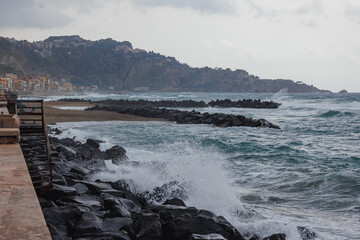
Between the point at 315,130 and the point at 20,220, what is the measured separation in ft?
63.9

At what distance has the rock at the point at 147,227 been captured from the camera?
13.9ft

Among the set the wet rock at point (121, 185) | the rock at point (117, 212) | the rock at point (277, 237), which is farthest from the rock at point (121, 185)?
the rock at point (277, 237)

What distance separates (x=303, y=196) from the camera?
24.3 feet

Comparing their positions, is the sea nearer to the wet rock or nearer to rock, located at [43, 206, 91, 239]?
the wet rock

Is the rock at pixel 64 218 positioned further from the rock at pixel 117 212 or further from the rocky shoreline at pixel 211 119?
the rocky shoreline at pixel 211 119

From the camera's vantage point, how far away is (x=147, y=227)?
4.31m

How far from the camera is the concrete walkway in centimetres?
239

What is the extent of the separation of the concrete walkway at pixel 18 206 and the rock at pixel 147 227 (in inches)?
56.5

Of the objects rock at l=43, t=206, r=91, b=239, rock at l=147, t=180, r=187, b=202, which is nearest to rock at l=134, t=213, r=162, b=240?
rock at l=43, t=206, r=91, b=239

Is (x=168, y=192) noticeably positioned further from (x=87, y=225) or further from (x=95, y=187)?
(x=87, y=225)

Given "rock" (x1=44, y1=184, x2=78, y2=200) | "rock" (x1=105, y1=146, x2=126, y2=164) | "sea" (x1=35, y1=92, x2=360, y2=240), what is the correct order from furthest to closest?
"rock" (x1=105, y1=146, x2=126, y2=164) → "sea" (x1=35, y1=92, x2=360, y2=240) → "rock" (x1=44, y1=184, x2=78, y2=200)

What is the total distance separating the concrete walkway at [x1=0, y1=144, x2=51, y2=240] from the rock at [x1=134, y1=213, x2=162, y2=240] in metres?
1.43

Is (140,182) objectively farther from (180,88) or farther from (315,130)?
(180,88)

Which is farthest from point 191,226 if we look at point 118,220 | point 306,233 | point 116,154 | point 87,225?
point 116,154
